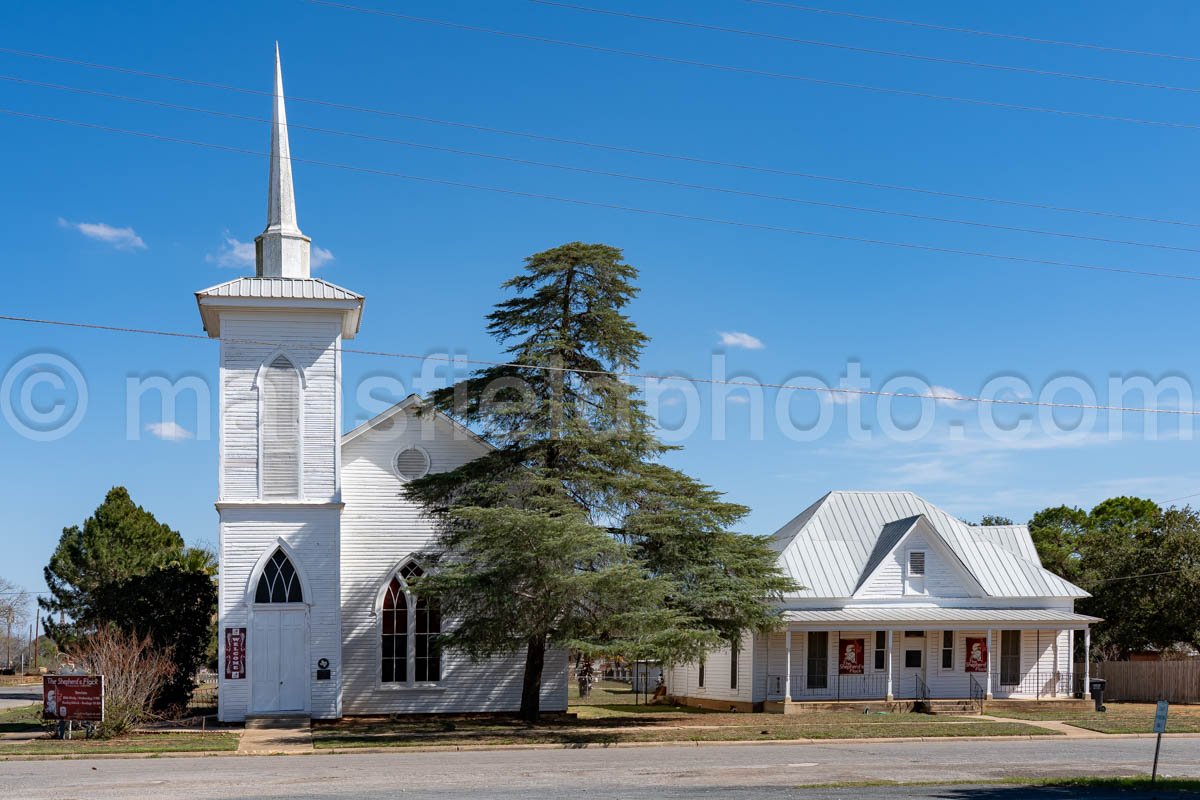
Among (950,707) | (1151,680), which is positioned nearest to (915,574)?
(950,707)

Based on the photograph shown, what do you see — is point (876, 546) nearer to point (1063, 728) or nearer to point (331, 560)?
point (1063, 728)

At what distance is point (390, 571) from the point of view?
3103 centimetres

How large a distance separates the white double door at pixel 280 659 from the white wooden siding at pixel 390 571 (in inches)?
72.0

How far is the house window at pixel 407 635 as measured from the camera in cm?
3106

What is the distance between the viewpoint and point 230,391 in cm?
2942

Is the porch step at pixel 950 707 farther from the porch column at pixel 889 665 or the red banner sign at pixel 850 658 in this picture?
the red banner sign at pixel 850 658

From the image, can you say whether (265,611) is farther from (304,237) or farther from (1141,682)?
(1141,682)

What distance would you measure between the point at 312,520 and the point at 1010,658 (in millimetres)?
22373

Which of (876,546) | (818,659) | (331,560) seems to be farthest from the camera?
(876,546)

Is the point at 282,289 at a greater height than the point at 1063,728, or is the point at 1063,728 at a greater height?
the point at 282,289

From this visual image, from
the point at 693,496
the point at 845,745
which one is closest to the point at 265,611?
the point at 693,496

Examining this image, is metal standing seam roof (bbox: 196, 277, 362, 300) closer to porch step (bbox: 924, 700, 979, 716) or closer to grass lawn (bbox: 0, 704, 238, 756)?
grass lawn (bbox: 0, 704, 238, 756)

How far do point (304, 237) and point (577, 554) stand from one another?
1116 cm

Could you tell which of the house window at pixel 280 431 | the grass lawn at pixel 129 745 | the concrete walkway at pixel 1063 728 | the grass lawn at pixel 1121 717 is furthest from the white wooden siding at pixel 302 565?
the grass lawn at pixel 1121 717
